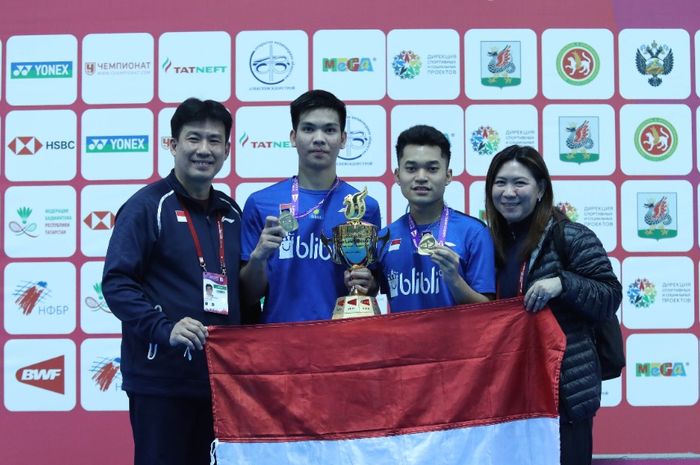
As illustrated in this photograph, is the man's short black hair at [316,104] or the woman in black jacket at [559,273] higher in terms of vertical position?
the man's short black hair at [316,104]

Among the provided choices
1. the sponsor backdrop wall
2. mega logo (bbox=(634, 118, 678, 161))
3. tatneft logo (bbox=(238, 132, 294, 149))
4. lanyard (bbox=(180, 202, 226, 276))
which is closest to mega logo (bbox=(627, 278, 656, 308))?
the sponsor backdrop wall

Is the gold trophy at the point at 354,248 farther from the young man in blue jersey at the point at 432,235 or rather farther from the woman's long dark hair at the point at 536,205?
the woman's long dark hair at the point at 536,205

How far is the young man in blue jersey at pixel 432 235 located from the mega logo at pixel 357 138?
1275 millimetres

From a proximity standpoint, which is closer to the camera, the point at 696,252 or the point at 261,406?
the point at 261,406

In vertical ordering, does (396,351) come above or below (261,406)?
above

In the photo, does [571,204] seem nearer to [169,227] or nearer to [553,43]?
[553,43]

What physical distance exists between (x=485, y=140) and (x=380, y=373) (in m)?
1.82

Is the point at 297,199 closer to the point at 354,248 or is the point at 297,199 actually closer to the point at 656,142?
the point at 354,248

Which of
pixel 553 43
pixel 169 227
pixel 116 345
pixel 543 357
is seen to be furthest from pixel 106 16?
pixel 543 357

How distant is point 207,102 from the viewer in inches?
95.9

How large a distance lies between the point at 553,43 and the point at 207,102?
2.11 m

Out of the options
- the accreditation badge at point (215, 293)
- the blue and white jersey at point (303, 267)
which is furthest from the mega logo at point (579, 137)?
the accreditation badge at point (215, 293)

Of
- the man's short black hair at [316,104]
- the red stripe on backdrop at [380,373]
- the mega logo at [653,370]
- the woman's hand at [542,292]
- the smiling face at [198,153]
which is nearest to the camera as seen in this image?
the woman's hand at [542,292]

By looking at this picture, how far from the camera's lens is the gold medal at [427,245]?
218 centimetres
